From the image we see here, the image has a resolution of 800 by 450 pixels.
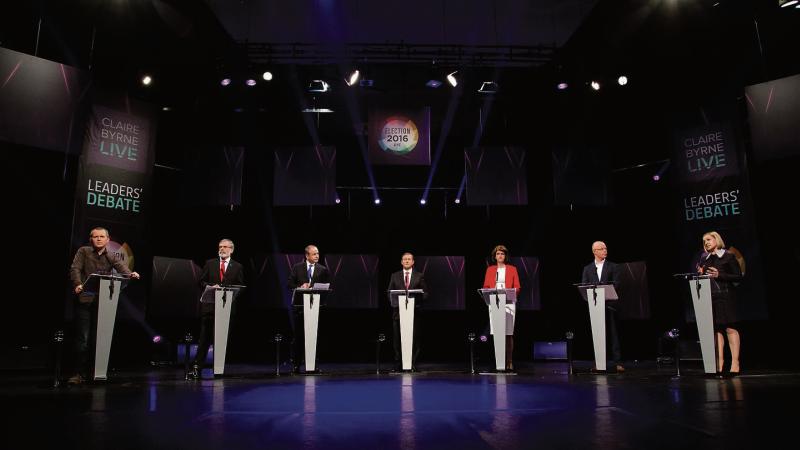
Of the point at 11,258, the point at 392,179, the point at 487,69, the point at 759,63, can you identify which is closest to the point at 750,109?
the point at 759,63

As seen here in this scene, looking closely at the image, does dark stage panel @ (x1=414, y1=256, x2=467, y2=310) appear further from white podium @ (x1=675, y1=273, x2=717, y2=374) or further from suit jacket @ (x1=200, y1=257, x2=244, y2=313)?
A: white podium @ (x1=675, y1=273, x2=717, y2=374)

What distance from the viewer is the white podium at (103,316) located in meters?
5.35

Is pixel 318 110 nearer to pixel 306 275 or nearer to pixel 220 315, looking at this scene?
pixel 306 275

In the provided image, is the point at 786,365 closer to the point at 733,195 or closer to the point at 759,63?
the point at 733,195

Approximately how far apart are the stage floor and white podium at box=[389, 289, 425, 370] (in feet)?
5.55

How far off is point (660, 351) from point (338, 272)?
5.99 m

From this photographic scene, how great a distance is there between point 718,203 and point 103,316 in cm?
827

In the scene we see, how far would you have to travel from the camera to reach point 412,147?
8.77m

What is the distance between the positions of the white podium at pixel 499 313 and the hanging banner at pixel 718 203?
3434 millimetres

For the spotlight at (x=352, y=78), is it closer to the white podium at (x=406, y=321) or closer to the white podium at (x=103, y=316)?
the white podium at (x=406, y=321)

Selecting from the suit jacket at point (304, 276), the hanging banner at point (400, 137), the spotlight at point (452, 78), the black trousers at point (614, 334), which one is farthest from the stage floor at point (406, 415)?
the spotlight at point (452, 78)

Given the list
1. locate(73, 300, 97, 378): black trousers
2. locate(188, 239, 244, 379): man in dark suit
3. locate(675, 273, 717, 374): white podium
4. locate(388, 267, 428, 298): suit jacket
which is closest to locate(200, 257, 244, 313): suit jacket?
locate(188, 239, 244, 379): man in dark suit

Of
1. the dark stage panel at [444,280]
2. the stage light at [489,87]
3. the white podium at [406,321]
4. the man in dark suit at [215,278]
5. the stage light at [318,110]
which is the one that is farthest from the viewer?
the dark stage panel at [444,280]

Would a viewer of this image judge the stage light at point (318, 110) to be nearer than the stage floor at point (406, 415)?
No
